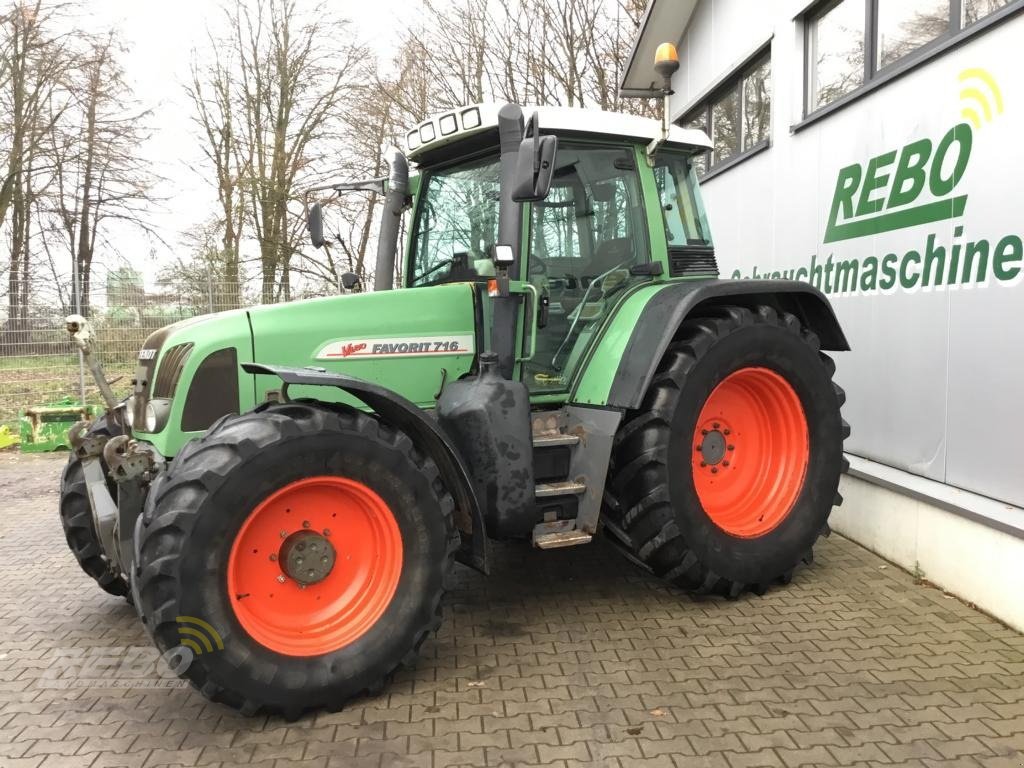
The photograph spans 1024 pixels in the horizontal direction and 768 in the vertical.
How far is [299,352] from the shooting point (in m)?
3.47

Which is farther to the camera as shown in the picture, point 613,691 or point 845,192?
point 845,192

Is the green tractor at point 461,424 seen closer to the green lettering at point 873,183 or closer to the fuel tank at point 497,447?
the fuel tank at point 497,447

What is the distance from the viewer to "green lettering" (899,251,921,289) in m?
4.54

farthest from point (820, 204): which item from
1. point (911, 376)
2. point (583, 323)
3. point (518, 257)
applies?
point (518, 257)

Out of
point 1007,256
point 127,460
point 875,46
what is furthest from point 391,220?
point 875,46

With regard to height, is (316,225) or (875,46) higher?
(875,46)

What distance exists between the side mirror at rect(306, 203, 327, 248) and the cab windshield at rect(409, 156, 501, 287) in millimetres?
533

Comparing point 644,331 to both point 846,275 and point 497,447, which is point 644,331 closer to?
point 497,447

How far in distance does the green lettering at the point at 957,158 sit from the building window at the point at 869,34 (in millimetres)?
523

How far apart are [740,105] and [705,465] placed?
202 inches

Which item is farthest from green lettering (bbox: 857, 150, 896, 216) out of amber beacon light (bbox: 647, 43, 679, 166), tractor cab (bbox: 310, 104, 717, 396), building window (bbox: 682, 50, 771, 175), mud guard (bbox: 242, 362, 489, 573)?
mud guard (bbox: 242, 362, 489, 573)

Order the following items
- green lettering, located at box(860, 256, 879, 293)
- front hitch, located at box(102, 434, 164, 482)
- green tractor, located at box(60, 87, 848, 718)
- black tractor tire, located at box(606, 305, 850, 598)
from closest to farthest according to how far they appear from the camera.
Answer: green tractor, located at box(60, 87, 848, 718), front hitch, located at box(102, 434, 164, 482), black tractor tire, located at box(606, 305, 850, 598), green lettering, located at box(860, 256, 879, 293)

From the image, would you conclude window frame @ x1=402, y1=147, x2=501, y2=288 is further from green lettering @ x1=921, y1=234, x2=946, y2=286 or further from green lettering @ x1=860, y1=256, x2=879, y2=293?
green lettering @ x1=860, y1=256, x2=879, y2=293

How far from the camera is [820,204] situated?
582cm
